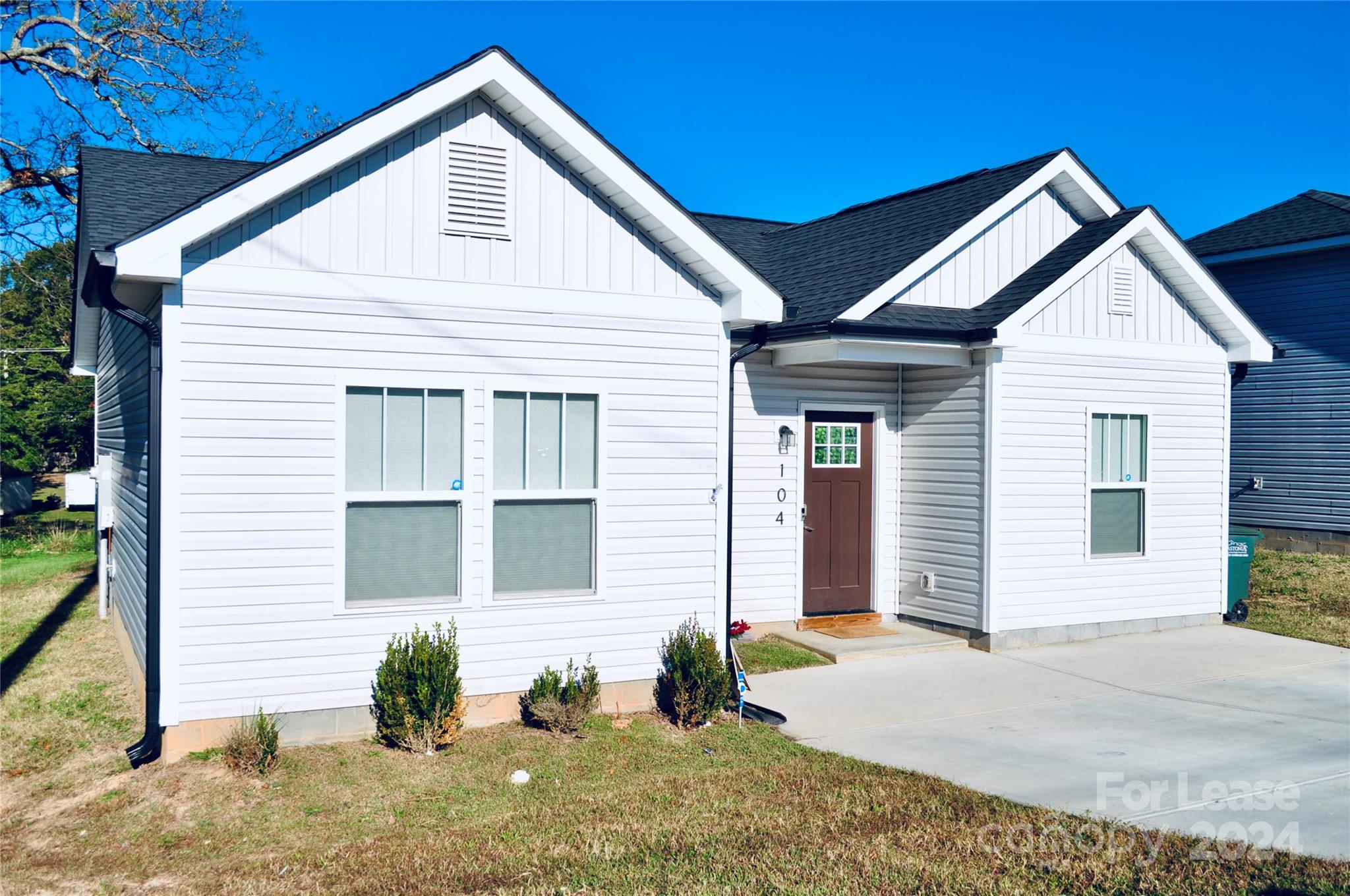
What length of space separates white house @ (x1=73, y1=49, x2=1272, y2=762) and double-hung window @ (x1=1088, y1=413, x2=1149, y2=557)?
5 centimetres

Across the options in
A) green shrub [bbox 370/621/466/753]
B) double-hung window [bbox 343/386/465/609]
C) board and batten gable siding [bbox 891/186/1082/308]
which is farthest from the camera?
board and batten gable siding [bbox 891/186/1082/308]

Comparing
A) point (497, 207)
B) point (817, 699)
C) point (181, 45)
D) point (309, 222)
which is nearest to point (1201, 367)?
point (817, 699)

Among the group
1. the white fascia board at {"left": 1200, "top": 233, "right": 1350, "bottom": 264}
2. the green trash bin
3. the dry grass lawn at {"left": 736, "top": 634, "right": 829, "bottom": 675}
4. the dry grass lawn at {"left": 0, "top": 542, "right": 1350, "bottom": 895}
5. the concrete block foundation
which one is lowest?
the dry grass lawn at {"left": 0, "top": 542, "right": 1350, "bottom": 895}

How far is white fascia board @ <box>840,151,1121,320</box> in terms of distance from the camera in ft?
33.4

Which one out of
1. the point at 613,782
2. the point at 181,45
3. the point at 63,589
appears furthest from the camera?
the point at 181,45

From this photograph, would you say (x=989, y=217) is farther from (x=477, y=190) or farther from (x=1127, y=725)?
(x=477, y=190)

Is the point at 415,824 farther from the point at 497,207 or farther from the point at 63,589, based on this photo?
the point at 63,589

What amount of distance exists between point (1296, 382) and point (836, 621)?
10887 mm

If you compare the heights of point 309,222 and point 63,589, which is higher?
point 309,222

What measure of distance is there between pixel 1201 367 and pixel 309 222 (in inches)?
388

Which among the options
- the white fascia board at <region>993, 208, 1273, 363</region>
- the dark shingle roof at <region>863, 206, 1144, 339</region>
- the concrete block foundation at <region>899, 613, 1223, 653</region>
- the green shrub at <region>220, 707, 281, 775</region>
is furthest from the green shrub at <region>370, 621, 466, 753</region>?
the white fascia board at <region>993, 208, 1273, 363</region>

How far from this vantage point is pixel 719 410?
8.41 m

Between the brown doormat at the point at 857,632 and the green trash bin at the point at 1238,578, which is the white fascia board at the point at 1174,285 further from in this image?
the brown doormat at the point at 857,632

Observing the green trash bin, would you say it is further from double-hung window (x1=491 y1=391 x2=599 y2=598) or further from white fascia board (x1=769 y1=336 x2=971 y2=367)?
double-hung window (x1=491 y1=391 x2=599 y2=598)
